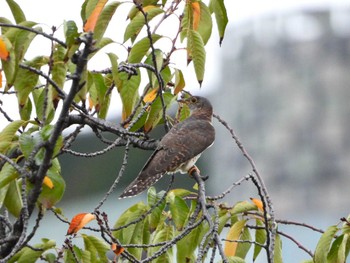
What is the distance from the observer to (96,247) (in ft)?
15.6

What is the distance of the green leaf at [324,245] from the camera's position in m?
4.76

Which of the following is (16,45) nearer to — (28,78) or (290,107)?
(28,78)

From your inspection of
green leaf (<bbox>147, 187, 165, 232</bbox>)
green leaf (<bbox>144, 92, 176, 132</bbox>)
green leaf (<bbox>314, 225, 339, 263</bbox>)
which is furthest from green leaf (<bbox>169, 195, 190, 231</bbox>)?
green leaf (<bbox>314, 225, 339, 263</bbox>)

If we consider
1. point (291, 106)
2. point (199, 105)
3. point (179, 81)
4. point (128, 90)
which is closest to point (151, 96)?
point (179, 81)

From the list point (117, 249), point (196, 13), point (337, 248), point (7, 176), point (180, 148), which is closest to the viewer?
point (7, 176)

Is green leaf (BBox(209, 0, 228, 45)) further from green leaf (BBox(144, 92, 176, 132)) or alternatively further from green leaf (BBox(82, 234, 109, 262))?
green leaf (BBox(82, 234, 109, 262))

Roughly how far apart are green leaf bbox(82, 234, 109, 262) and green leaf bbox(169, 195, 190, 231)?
0.38 meters

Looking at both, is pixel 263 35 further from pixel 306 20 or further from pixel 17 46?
pixel 17 46

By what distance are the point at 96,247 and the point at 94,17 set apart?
3.36ft

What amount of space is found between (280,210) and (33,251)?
68.6m

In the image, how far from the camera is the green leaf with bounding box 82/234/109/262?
15.5ft

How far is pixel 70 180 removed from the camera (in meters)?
44.8

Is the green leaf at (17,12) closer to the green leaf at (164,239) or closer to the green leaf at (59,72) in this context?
the green leaf at (59,72)

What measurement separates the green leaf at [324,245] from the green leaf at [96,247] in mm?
913
